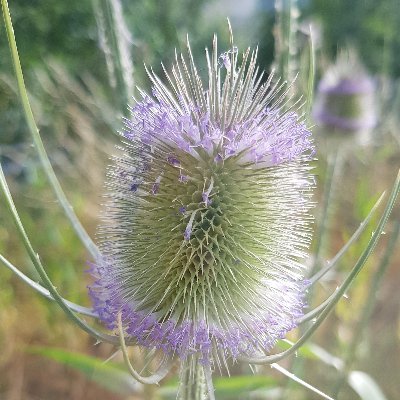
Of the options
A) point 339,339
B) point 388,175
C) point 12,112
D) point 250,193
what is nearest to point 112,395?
point 339,339

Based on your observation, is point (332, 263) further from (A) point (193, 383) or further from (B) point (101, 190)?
(B) point (101, 190)

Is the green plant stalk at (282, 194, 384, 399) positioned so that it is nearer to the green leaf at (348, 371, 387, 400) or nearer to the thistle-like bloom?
the thistle-like bloom

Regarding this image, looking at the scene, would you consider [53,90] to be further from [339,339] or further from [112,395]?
[339,339]

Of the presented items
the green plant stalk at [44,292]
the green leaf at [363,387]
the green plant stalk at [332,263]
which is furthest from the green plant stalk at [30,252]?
the green leaf at [363,387]

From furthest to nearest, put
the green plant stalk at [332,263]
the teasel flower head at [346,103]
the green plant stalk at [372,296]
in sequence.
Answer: the teasel flower head at [346,103], the green plant stalk at [372,296], the green plant stalk at [332,263]

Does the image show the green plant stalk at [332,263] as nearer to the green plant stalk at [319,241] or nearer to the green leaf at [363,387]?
the green plant stalk at [319,241]

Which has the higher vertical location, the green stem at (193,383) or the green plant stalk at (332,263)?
the green plant stalk at (332,263)
